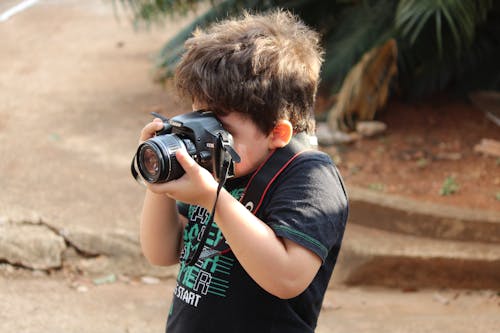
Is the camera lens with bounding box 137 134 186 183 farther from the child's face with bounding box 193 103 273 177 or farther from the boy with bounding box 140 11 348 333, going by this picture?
the child's face with bounding box 193 103 273 177

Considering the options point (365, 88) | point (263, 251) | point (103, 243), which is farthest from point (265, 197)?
point (365, 88)

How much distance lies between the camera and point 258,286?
166 centimetres

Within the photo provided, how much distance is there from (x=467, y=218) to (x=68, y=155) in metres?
2.78

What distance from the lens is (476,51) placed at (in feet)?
18.1

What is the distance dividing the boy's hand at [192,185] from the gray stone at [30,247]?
99.8 inches

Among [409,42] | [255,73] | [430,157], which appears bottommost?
[430,157]

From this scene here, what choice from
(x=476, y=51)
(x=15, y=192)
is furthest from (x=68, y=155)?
(x=476, y=51)

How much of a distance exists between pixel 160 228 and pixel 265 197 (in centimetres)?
32

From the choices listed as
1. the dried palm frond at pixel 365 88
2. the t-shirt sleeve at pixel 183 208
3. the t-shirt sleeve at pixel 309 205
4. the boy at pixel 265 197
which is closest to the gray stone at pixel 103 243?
the dried palm frond at pixel 365 88

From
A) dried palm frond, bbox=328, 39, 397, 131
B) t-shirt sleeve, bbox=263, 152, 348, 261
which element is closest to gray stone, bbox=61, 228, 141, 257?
dried palm frond, bbox=328, 39, 397, 131

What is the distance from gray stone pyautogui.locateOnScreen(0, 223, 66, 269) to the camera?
3805mm

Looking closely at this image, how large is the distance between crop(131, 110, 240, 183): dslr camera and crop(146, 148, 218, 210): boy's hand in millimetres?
14

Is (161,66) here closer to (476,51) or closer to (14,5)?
(476,51)

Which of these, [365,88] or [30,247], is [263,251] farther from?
[365,88]
